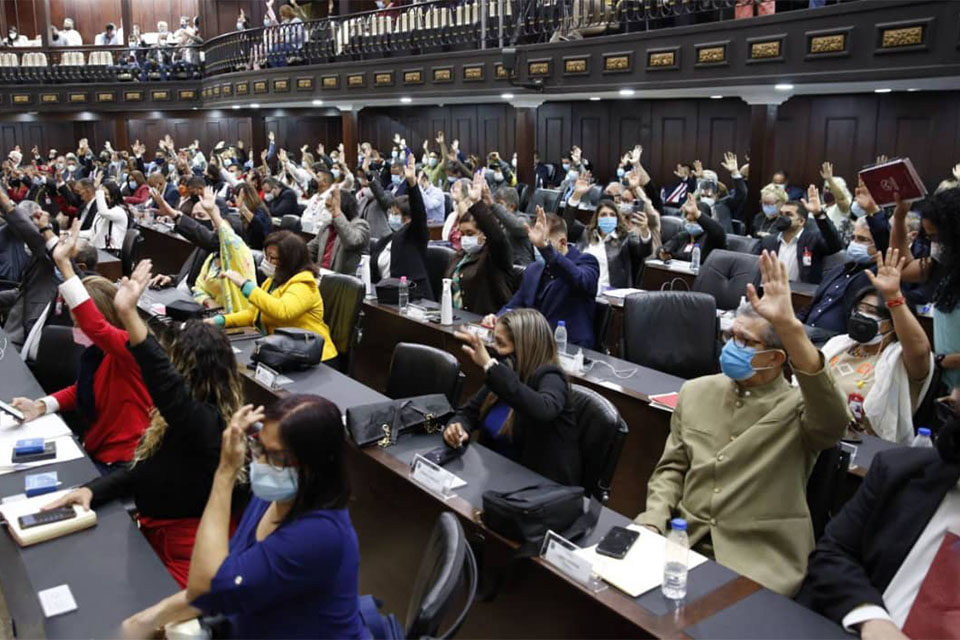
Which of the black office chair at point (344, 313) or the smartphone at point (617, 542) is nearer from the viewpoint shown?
the smartphone at point (617, 542)

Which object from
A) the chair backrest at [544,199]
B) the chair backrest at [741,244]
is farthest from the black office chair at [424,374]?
the chair backrest at [544,199]

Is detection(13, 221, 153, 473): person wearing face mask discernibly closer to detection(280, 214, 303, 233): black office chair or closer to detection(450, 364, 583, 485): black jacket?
detection(450, 364, 583, 485): black jacket

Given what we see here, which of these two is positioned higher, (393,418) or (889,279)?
(889,279)

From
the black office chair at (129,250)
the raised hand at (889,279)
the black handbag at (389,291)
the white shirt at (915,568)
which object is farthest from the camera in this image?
the black office chair at (129,250)

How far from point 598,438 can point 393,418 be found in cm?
92

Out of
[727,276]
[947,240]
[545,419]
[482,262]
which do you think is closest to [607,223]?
[727,276]

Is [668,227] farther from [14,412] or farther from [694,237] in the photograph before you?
[14,412]

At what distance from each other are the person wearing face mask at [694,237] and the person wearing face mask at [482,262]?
80.7 inches

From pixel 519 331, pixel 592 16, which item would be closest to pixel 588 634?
pixel 519 331

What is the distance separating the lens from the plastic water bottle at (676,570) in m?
2.37

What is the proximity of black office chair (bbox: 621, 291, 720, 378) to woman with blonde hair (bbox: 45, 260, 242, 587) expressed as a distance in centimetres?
271

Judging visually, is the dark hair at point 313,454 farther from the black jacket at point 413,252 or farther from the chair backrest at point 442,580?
the black jacket at point 413,252

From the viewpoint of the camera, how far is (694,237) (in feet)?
26.0

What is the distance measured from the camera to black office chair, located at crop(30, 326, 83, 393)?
4.78 m
